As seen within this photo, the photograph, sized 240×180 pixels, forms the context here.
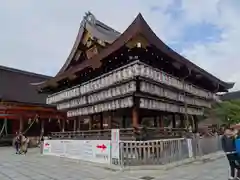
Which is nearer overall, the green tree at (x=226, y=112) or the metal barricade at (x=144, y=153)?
the metal barricade at (x=144, y=153)

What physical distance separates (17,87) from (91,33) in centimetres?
1528

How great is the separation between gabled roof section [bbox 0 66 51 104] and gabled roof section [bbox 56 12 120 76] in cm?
909

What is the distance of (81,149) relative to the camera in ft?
40.0

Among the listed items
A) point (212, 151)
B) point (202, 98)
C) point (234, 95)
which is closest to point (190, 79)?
point (202, 98)

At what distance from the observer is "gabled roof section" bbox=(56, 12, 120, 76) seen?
50.0 ft

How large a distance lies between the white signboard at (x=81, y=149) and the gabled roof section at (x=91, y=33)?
19.0 feet

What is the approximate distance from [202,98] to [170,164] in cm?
799

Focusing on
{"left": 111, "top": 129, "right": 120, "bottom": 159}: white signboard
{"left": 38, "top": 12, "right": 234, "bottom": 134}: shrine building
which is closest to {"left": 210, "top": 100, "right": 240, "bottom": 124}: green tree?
{"left": 38, "top": 12, "right": 234, "bottom": 134}: shrine building

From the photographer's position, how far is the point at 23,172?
950cm

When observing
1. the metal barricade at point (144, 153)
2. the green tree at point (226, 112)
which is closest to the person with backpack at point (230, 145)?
the metal barricade at point (144, 153)

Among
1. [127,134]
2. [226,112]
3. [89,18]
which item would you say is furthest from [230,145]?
[226,112]

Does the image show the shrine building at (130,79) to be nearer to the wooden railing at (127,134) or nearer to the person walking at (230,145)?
the wooden railing at (127,134)

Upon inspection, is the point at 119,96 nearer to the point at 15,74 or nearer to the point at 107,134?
the point at 107,134

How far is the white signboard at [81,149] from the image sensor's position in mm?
10587
